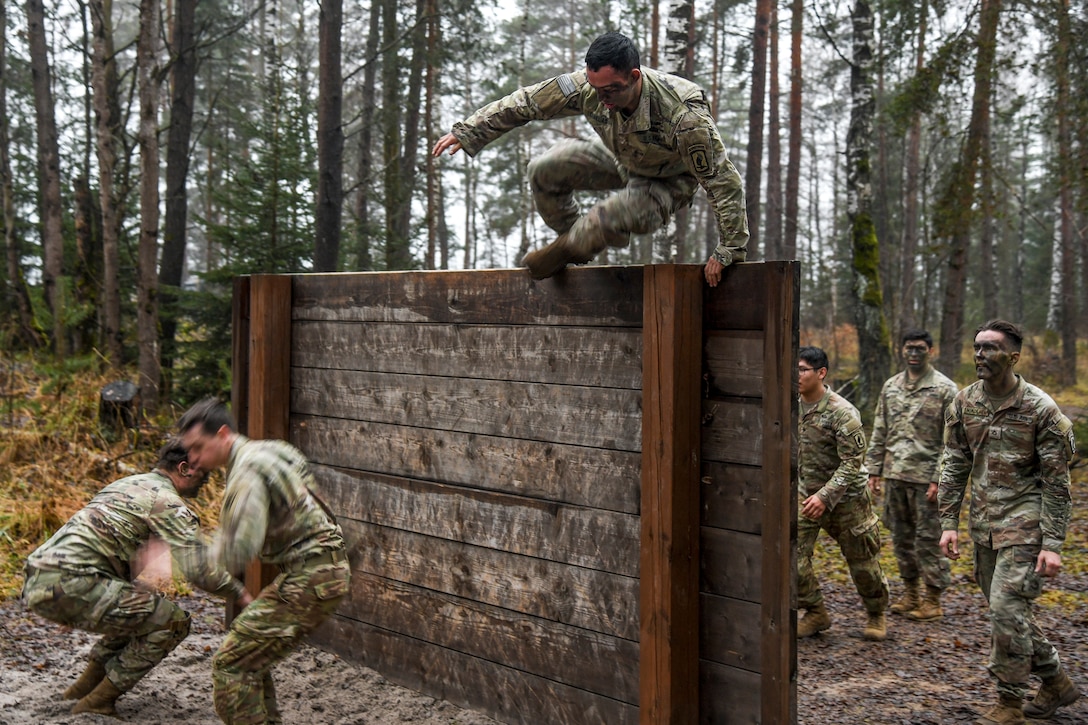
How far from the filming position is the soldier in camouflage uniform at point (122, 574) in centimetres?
455

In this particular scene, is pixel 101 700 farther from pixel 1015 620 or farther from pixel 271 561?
pixel 1015 620

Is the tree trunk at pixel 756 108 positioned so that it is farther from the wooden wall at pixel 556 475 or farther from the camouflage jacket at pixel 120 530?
the camouflage jacket at pixel 120 530

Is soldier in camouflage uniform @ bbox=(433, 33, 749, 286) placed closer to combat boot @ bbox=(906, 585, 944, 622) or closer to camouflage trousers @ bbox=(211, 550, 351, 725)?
camouflage trousers @ bbox=(211, 550, 351, 725)

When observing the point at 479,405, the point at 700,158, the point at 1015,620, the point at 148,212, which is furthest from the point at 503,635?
the point at 148,212

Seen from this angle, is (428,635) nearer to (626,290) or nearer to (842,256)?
(626,290)

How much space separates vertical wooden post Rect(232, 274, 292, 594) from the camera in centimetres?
616

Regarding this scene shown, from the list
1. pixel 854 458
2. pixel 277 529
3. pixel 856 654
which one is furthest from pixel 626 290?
pixel 856 654

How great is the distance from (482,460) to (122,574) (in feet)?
6.57

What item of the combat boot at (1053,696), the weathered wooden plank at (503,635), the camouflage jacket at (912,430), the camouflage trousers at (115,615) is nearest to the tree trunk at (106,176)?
the weathered wooden plank at (503,635)

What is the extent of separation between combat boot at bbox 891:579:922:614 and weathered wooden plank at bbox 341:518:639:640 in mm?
4235

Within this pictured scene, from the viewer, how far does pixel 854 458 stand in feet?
21.6

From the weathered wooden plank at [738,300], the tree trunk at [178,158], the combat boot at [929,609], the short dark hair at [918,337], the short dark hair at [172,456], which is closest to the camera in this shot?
the weathered wooden plank at [738,300]

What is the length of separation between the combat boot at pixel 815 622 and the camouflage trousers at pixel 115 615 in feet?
14.6

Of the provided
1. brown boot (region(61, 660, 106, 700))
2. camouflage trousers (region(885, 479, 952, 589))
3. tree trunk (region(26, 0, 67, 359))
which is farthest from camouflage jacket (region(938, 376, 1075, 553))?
tree trunk (region(26, 0, 67, 359))
